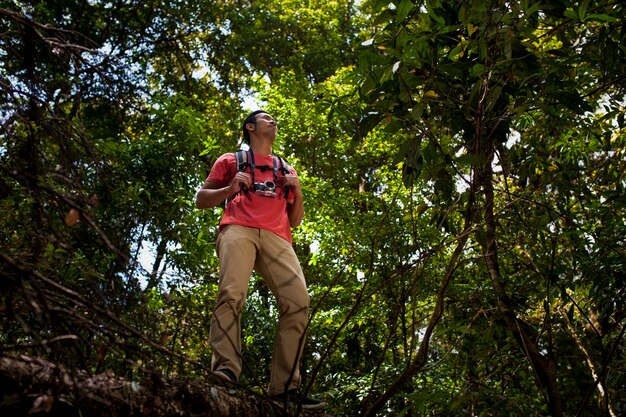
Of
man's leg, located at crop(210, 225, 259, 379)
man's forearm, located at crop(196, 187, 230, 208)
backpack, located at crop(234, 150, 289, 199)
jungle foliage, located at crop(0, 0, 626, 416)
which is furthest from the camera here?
backpack, located at crop(234, 150, 289, 199)

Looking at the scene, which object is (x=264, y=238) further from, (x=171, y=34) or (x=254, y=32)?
(x=254, y=32)

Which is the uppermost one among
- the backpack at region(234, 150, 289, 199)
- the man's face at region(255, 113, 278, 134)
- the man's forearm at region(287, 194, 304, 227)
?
the man's face at region(255, 113, 278, 134)

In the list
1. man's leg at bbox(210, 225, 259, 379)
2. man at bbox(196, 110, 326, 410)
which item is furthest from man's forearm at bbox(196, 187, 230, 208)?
man's leg at bbox(210, 225, 259, 379)


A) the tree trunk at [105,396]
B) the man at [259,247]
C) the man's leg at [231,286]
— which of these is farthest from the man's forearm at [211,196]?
the tree trunk at [105,396]

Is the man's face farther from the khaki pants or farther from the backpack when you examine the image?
the khaki pants

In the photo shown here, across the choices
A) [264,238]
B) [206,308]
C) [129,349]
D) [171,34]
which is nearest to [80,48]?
[129,349]

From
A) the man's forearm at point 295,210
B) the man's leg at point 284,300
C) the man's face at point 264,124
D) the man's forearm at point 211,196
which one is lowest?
the man's leg at point 284,300

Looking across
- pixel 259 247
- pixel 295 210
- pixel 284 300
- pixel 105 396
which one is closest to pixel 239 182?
pixel 259 247

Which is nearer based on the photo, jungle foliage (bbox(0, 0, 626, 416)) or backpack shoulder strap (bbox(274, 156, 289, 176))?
jungle foliage (bbox(0, 0, 626, 416))

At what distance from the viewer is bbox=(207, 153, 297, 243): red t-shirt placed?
340 cm

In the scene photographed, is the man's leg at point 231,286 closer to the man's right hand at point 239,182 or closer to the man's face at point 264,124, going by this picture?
the man's right hand at point 239,182

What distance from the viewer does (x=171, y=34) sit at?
34.5 feet

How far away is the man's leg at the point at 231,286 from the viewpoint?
3055 mm

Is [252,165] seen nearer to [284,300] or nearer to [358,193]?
[284,300]
